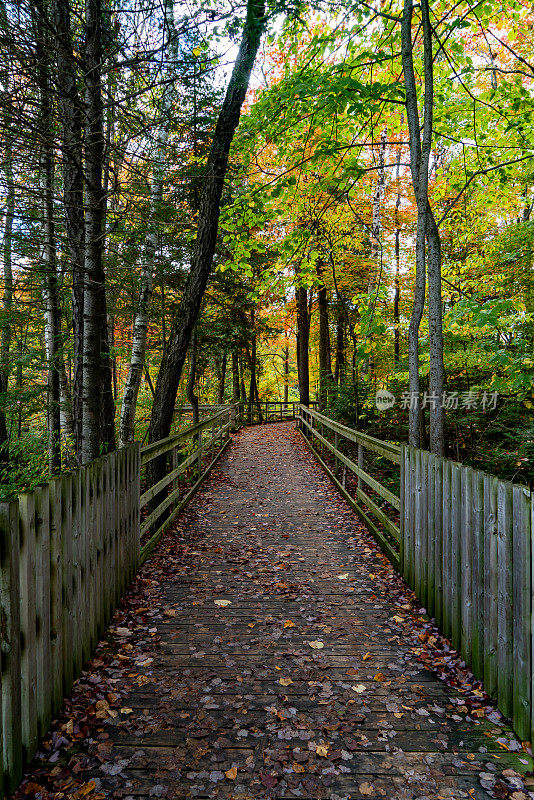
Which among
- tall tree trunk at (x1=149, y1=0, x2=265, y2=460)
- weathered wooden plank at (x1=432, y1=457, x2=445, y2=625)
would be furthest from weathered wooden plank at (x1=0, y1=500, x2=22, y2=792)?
tall tree trunk at (x1=149, y1=0, x2=265, y2=460)

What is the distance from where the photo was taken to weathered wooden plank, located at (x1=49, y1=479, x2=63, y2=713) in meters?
2.68

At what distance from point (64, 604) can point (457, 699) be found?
8.54 ft

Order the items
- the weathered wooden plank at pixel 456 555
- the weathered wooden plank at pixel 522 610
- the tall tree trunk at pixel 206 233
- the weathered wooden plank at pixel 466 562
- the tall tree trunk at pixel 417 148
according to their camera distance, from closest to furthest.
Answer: the weathered wooden plank at pixel 522 610
the weathered wooden plank at pixel 466 562
the weathered wooden plank at pixel 456 555
the tall tree trunk at pixel 417 148
the tall tree trunk at pixel 206 233

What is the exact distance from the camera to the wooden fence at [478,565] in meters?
2.51

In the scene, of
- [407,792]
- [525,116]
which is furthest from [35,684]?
[525,116]

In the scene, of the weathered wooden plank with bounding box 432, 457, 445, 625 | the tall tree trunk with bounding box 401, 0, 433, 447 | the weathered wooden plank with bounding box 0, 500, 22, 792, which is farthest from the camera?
the tall tree trunk with bounding box 401, 0, 433, 447

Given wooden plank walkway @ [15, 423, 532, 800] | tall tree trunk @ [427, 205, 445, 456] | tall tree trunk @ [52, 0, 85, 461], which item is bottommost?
wooden plank walkway @ [15, 423, 532, 800]

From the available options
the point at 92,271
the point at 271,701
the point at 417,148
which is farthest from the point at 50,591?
the point at 417,148

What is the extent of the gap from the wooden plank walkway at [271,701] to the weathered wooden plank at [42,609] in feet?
0.63

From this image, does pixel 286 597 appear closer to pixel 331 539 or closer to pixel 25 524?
pixel 331 539

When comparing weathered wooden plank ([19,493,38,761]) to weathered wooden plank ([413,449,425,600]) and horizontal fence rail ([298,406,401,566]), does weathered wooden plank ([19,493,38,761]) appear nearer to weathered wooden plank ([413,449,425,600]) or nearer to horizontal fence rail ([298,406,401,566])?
weathered wooden plank ([413,449,425,600])

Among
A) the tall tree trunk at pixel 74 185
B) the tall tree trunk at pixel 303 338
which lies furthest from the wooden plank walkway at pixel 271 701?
the tall tree trunk at pixel 303 338

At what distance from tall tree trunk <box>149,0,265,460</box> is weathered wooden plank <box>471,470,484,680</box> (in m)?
4.90

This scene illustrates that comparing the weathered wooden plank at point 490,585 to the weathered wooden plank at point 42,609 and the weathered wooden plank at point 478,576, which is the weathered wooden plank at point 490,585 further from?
the weathered wooden plank at point 42,609
